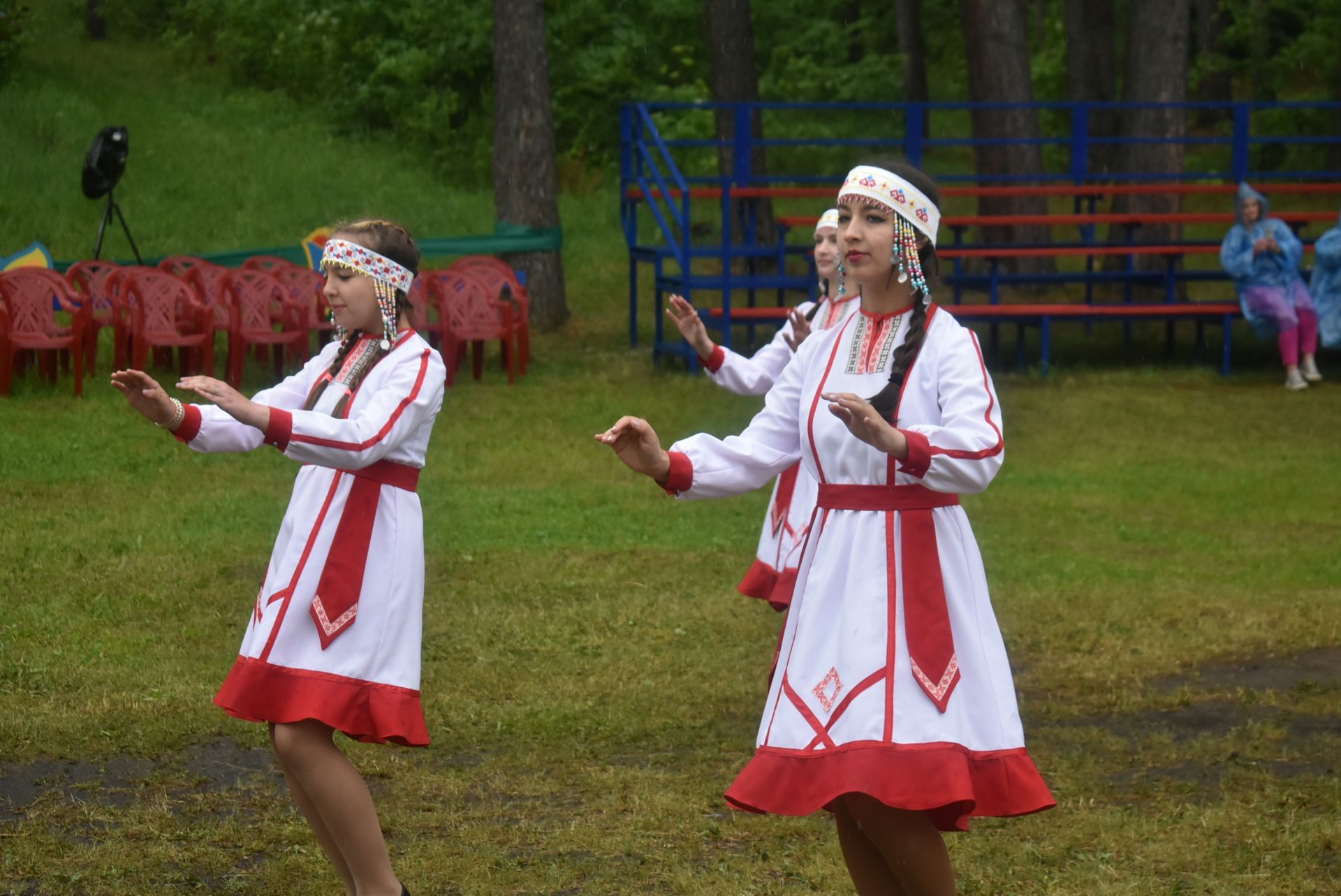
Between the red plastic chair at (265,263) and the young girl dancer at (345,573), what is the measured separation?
10455mm

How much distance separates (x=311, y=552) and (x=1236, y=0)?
102 ft

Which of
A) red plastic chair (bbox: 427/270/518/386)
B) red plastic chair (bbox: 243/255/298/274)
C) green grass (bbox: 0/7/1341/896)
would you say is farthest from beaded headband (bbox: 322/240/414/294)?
red plastic chair (bbox: 243/255/298/274)

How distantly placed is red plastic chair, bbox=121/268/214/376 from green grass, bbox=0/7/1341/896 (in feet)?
1.94

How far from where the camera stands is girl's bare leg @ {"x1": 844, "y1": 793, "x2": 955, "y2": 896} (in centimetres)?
371

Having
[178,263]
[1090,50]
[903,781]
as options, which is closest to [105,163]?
[178,263]

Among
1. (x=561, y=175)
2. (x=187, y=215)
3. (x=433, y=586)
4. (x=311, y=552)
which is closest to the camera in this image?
(x=311, y=552)

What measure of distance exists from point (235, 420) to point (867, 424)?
175 cm

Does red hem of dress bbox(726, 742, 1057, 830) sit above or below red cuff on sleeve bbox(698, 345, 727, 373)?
below

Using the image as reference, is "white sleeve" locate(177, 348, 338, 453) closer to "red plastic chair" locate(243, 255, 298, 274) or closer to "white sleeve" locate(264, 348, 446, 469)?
"white sleeve" locate(264, 348, 446, 469)

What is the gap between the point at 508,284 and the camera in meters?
16.0

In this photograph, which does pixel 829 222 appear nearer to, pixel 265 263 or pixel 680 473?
pixel 680 473

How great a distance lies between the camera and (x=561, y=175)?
27.3 meters

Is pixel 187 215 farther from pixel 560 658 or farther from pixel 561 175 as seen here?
pixel 560 658

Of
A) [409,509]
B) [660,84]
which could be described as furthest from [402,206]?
[409,509]
